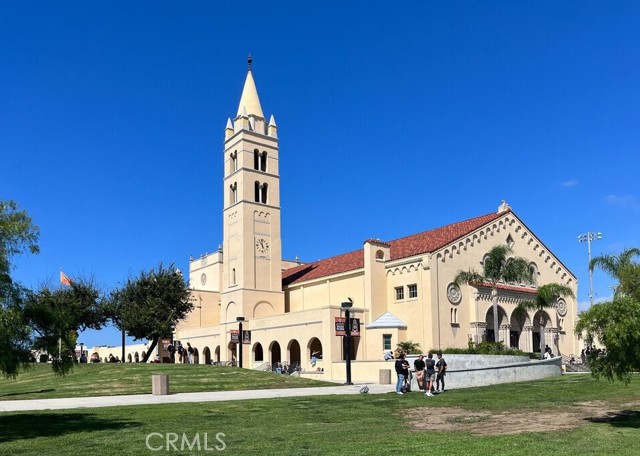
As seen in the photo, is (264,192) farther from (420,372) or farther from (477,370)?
(420,372)

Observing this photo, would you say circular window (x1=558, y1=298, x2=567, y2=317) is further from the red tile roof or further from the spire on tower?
the spire on tower

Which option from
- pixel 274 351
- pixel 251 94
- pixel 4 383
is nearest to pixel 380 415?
pixel 4 383

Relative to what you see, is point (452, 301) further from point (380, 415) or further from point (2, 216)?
point (2, 216)

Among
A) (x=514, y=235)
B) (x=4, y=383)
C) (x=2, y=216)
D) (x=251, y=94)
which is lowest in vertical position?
(x=4, y=383)

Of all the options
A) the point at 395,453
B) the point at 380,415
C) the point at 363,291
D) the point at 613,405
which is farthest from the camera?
the point at 363,291

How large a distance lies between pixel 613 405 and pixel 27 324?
51.2 feet

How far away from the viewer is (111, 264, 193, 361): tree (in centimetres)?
5185

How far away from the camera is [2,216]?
14656 mm

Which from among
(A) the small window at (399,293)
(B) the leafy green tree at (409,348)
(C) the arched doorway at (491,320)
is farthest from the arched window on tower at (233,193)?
(C) the arched doorway at (491,320)

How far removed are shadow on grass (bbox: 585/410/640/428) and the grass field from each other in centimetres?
2

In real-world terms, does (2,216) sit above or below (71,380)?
above

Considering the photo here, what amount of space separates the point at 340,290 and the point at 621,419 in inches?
1545

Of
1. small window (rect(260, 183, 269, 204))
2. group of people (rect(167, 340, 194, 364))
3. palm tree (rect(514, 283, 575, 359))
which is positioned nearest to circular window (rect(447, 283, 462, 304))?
palm tree (rect(514, 283, 575, 359))

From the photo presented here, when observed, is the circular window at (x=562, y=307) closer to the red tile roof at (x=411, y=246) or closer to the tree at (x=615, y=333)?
the red tile roof at (x=411, y=246)
